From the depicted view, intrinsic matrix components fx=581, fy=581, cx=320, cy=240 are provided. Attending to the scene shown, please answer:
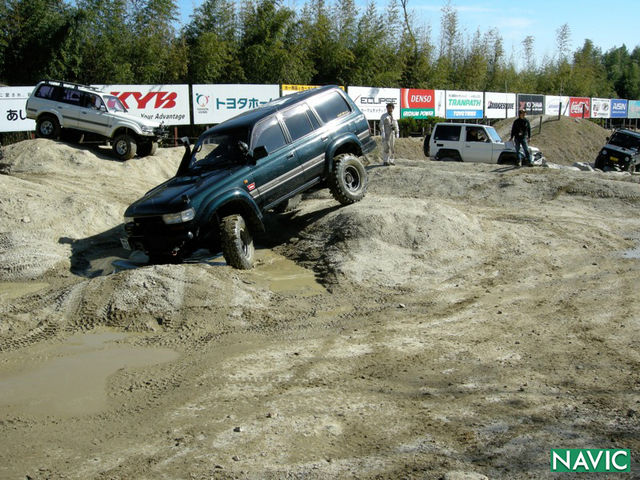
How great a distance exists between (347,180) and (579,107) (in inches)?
1712

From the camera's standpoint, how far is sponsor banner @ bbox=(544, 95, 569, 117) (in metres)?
44.1

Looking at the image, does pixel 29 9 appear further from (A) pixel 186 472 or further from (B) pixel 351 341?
(A) pixel 186 472

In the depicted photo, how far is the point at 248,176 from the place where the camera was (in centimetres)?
919

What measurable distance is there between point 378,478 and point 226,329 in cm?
342

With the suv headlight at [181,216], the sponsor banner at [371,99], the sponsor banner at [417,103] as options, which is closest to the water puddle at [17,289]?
the suv headlight at [181,216]

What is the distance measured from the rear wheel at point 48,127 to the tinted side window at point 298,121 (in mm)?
9725

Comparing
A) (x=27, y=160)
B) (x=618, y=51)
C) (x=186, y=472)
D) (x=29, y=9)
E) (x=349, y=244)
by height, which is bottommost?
(x=186, y=472)

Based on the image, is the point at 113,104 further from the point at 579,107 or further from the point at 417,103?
the point at 579,107

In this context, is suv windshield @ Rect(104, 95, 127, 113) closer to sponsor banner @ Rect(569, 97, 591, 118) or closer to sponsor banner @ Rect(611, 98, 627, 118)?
sponsor banner @ Rect(569, 97, 591, 118)

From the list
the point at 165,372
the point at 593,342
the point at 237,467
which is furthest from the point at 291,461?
the point at 593,342

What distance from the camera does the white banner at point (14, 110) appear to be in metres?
18.3

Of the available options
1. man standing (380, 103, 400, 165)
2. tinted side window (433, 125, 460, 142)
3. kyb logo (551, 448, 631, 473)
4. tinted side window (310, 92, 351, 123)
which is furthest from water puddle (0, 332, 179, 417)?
tinted side window (433, 125, 460, 142)

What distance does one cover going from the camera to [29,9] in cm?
2317

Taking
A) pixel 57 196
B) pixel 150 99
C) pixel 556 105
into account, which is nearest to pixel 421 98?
pixel 150 99
